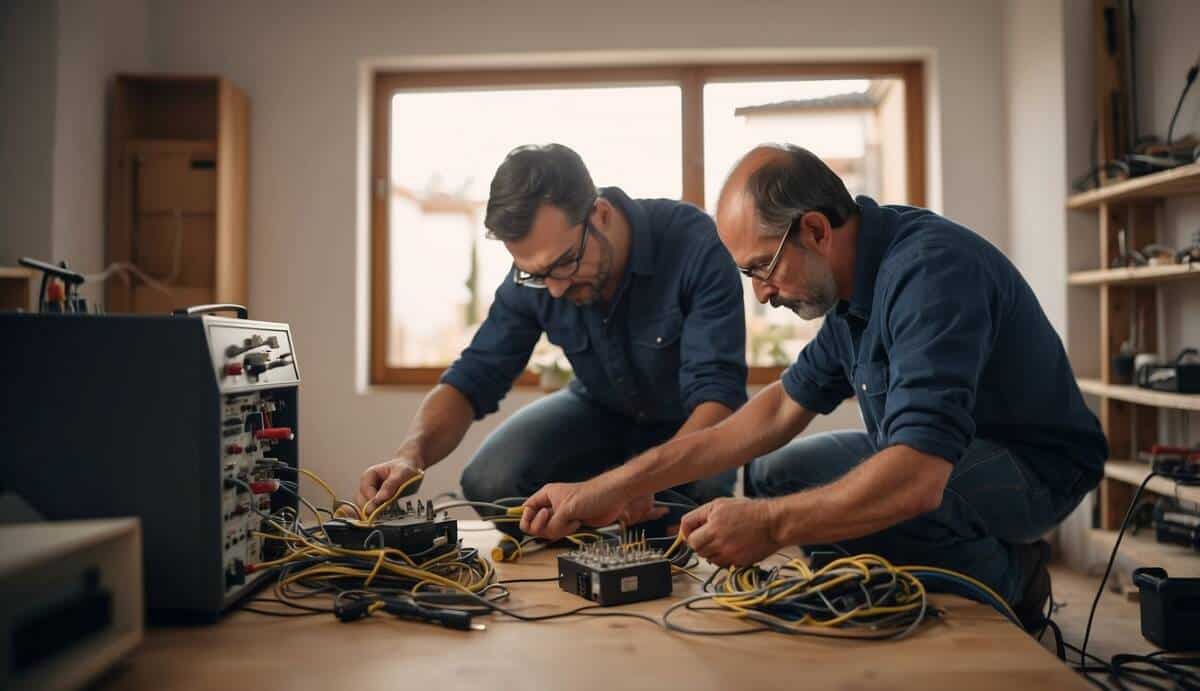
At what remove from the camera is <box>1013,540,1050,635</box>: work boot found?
158cm

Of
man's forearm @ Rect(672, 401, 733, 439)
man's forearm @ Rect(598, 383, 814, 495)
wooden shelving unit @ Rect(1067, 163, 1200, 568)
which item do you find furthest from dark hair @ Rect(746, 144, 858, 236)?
wooden shelving unit @ Rect(1067, 163, 1200, 568)

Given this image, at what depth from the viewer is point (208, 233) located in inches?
128

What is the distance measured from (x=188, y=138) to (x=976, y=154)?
301 centimetres

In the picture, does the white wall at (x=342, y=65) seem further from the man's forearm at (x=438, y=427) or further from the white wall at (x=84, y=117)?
the man's forearm at (x=438, y=427)

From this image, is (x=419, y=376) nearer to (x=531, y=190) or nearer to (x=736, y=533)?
(x=531, y=190)

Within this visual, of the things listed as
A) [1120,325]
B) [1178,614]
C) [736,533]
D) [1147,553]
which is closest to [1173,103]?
[1120,325]

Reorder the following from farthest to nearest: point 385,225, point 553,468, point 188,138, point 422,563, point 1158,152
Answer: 1. point 385,225
2. point 188,138
3. point 1158,152
4. point 553,468
5. point 422,563

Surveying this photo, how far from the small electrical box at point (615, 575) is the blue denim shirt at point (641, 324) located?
0.67 metres

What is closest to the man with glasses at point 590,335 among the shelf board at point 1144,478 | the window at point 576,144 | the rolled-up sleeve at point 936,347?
the rolled-up sleeve at point 936,347

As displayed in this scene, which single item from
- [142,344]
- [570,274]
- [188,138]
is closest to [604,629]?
[142,344]

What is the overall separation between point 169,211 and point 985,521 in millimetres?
2942

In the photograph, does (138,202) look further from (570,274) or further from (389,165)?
(570,274)

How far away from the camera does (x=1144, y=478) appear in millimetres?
2375

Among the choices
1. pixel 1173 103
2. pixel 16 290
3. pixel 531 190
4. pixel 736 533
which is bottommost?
pixel 736 533
